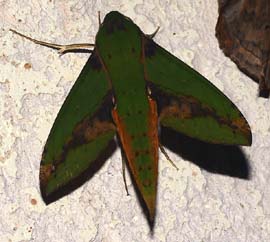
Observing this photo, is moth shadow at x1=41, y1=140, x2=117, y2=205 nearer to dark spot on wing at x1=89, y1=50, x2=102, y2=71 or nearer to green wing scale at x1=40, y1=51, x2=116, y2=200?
green wing scale at x1=40, y1=51, x2=116, y2=200

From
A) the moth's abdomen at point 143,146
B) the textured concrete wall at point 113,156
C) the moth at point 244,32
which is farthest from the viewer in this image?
the moth at point 244,32

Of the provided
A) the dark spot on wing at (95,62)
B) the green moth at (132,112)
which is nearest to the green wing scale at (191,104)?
the green moth at (132,112)

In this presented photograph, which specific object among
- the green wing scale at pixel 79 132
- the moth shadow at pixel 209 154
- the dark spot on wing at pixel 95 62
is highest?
the dark spot on wing at pixel 95 62

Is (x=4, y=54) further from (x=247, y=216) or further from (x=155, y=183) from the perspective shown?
(x=247, y=216)

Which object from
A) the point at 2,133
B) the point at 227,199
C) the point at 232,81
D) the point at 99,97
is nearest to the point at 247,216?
the point at 227,199

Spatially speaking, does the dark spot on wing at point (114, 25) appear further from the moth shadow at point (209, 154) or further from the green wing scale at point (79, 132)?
the moth shadow at point (209, 154)

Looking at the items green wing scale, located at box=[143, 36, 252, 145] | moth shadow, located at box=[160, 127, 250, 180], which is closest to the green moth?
green wing scale, located at box=[143, 36, 252, 145]
